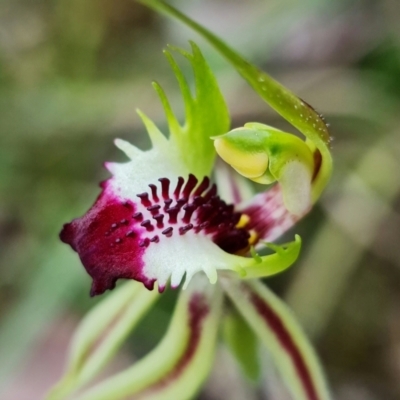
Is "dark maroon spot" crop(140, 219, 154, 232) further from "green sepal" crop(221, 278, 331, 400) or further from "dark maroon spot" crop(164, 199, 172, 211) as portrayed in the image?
"green sepal" crop(221, 278, 331, 400)

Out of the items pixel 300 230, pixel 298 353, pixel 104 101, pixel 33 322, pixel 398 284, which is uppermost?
pixel 104 101

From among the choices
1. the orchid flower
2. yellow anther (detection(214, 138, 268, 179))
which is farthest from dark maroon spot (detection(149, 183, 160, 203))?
yellow anther (detection(214, 138, 268, 179))

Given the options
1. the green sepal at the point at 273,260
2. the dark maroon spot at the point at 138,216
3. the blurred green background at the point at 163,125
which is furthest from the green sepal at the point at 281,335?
the blurred green background at the point at 163,125

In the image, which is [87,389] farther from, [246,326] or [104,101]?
[104,101]

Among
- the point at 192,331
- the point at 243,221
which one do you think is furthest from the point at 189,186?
the point at 192,331

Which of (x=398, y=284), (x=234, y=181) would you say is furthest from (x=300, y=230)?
(x=234, y=181)

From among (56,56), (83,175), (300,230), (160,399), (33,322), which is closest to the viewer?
(160,399)
